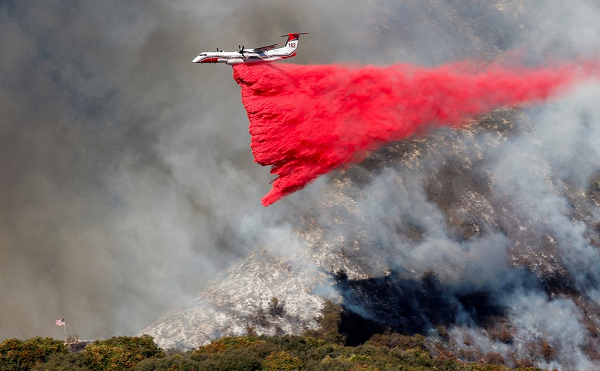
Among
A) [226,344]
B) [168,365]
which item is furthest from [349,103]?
[168,365]

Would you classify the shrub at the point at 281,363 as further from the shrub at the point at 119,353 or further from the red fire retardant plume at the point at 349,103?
the red fire retardant plume at the point at 349,103

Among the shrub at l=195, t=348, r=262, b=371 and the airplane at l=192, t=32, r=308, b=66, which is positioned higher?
the airplane at l=192, t=32, r=308, b=66

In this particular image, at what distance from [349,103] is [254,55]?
540 inches

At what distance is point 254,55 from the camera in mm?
85125

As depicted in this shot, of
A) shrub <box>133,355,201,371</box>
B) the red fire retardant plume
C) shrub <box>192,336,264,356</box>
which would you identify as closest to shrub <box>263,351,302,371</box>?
shrub <box>133,355,201,371</box>

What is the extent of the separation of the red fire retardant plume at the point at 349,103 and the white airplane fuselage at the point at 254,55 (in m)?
0.67

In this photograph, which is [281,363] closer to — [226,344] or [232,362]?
[232,362]

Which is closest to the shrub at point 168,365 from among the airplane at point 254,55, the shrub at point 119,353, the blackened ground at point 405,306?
the shrub at point 119,353

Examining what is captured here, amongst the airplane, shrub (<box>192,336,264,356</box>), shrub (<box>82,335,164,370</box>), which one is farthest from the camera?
shrub (<box>192,336,264,356</box>)

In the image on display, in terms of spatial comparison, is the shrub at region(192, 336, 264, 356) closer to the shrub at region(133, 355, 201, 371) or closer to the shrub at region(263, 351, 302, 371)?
the shrub at region(263, 351, 302, 371)

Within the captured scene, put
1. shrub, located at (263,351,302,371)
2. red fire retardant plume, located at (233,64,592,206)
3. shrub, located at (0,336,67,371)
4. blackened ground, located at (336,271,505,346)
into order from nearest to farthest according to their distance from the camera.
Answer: shrub, located at (0,336,67,371)
shrub, located at (263,351,302,371)
red fire retardant plume, located at (233,64,592,206)
blackened ground, located at (336,271,505,346)

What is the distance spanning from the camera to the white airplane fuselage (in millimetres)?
84812

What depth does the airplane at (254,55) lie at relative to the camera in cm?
8481

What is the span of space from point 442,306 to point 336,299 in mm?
11403
